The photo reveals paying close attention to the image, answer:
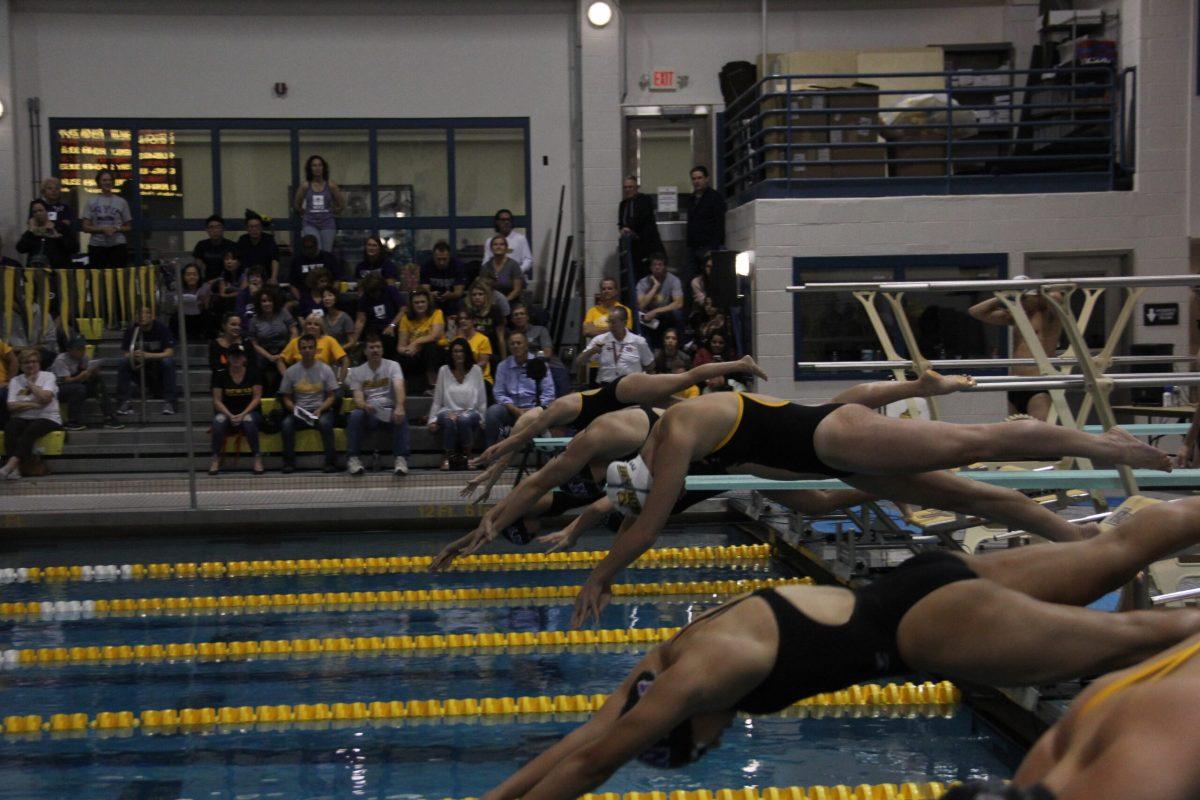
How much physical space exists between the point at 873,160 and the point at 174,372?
23.6ft

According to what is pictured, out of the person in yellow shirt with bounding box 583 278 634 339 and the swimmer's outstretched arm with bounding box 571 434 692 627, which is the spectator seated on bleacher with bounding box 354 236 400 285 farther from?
the swimmer's outstretched arm with bounding box 571 434 692 627

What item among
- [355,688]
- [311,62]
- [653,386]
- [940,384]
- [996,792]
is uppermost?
[311,62]

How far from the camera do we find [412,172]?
1598 cm

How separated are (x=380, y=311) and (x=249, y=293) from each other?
1.32m

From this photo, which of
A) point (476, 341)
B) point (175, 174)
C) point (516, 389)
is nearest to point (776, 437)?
point (516, 389)

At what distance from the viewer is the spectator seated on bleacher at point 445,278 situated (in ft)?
44.8

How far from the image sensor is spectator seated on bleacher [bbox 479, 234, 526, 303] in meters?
13.7

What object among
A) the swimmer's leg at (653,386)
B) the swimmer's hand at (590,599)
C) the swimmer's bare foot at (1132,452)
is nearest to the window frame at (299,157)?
the swimmer's leg at (653,386)

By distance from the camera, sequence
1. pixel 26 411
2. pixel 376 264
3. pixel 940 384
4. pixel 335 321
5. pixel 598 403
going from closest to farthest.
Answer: pixel 940 384
pixel 598 403
pixel 26 411
pixel 335 321
pixel 376 264

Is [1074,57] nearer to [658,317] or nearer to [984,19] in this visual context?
[984,19]

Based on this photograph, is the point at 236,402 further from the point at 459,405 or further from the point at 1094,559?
the point at 1094,559

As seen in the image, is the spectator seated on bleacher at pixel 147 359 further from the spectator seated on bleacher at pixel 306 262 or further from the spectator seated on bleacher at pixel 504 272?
the spectator seated on bleacher at pixel 504 272

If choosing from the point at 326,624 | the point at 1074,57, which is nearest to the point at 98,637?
the point at 326,624

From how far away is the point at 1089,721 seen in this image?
6.88ft
